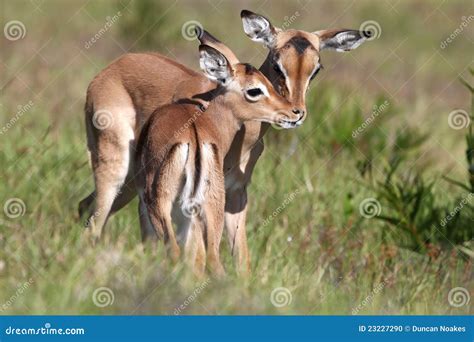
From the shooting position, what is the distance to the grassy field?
597 cm

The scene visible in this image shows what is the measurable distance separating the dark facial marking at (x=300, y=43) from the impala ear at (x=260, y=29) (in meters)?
0.31

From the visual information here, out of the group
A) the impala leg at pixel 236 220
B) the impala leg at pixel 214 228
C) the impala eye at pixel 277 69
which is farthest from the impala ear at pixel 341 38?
the impala leg at pixel 214 228

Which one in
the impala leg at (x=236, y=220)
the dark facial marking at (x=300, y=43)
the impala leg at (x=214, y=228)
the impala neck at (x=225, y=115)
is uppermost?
the dark facial marking at (x=300, y=43)

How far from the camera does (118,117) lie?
27.9 feet

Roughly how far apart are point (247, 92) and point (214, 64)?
12.2 inches

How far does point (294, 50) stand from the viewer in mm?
7848

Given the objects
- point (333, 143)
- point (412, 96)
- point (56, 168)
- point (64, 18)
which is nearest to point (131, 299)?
point (56, 168)

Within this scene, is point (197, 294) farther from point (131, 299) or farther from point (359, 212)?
point (359, 212)

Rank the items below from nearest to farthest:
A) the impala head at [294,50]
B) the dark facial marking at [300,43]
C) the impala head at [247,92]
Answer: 1. the impala head at [247,92]
2. the impala head at [294,50]
3. the dark facial marking at [300,43]

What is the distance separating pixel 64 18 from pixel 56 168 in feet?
35.9

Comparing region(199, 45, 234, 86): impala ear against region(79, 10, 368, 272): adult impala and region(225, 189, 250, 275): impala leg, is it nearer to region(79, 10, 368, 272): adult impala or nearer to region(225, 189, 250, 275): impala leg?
region(79, 10, 368, 272): adult impala

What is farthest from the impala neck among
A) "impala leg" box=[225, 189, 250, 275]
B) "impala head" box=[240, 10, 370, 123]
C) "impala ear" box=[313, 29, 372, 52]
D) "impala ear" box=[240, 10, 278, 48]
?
"impala ear" box=[313, 29, 372, 52]

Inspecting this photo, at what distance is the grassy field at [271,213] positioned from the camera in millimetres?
5973

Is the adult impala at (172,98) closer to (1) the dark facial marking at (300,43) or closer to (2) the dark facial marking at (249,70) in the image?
(1) the dark facial marking at (300,43)
